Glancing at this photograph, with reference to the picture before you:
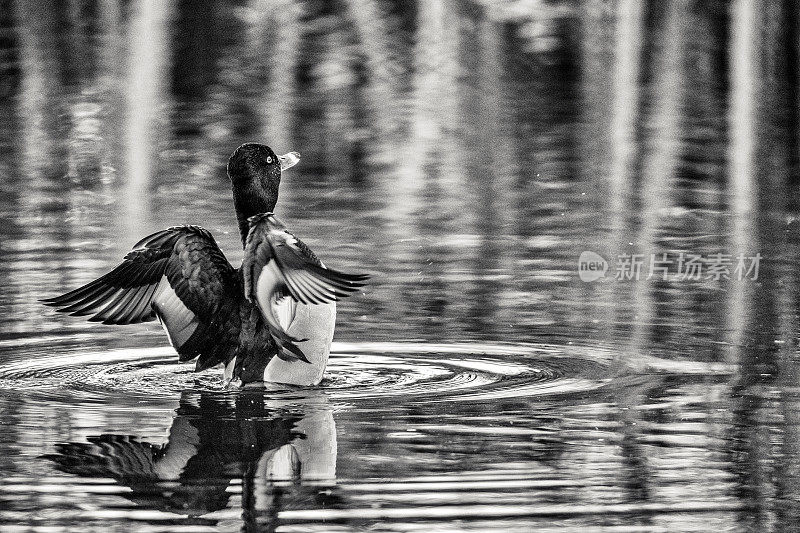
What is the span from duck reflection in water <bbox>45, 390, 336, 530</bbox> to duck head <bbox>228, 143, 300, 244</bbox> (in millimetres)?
1173

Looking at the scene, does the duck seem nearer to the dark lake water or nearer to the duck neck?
the duck neck

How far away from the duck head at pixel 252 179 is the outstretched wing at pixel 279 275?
0.77 meters

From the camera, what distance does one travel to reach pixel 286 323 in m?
9.52

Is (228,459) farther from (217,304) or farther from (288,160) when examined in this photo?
(288,160)

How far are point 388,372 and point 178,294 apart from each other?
1244 millimetres

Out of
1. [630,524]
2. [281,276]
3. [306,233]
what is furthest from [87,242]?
[630,524]

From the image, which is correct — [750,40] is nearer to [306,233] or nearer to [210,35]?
[210,35]

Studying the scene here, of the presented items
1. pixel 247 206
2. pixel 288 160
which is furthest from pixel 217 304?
pixel 288 160

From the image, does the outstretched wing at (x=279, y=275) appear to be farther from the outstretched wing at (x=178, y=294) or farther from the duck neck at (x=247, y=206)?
the duck neck at (x=247, y=206)

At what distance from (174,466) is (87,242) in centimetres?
602

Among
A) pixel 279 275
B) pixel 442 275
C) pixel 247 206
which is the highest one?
pixel 247 206

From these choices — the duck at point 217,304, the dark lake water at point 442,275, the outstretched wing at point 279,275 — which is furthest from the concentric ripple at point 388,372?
the outstretched wing at point 279,275

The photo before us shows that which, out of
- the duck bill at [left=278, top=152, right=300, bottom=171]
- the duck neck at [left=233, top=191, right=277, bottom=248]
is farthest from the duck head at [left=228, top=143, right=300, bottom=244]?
the duck bill at [left=278, top=152, right=300, bottom=171]

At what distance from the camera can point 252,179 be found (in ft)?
32.3
